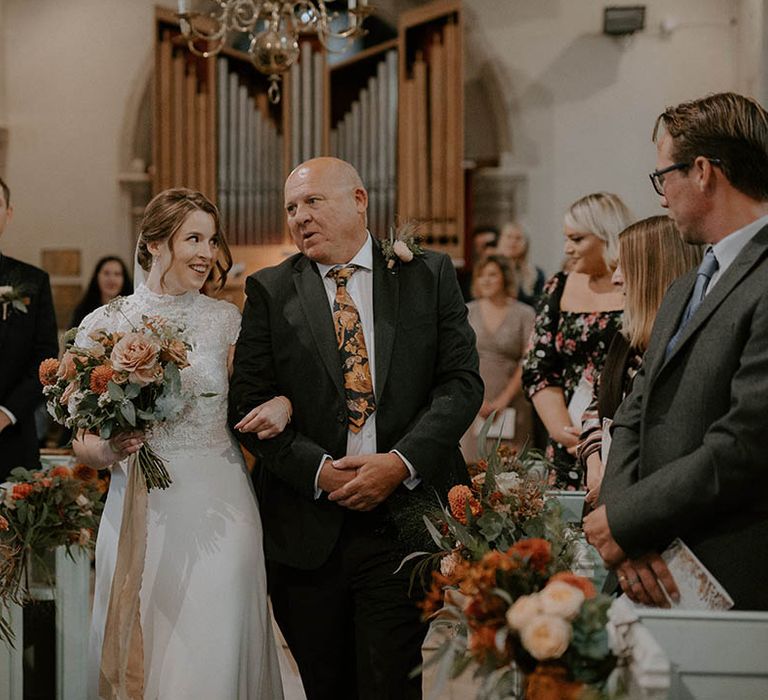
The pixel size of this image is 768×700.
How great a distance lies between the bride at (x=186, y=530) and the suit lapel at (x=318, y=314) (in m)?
0.16

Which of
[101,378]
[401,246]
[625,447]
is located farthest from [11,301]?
[625,447]

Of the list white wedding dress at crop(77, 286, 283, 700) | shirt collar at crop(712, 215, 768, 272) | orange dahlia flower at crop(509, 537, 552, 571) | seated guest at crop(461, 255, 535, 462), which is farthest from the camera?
seated guest at crop(461, 255, 535, 462)

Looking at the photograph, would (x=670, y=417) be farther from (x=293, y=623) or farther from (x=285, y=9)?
(x=285, y=9)

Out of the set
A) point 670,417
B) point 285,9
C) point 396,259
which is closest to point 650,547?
point 670,417

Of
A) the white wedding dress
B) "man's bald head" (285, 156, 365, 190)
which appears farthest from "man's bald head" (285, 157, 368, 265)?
the white wedding dress

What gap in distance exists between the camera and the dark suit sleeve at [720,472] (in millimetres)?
2035

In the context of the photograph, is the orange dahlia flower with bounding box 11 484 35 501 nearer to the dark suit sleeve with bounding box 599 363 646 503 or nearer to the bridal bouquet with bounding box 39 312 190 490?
the bridal bouquet with bounding box 39 312 190 490

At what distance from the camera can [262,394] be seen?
3.10 metres

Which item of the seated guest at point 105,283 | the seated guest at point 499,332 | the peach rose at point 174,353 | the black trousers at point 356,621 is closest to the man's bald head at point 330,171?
the peach rose at point 174,353

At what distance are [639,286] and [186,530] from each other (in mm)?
1436

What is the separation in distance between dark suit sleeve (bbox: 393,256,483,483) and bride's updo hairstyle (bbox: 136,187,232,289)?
2.23ft

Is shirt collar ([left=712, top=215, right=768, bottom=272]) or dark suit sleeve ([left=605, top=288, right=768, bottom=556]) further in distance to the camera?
shirt collar ([left=712, top=215, right=768, bottom=272])

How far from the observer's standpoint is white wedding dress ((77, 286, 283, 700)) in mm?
3094

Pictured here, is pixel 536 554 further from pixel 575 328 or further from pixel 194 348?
pixel 575 328
